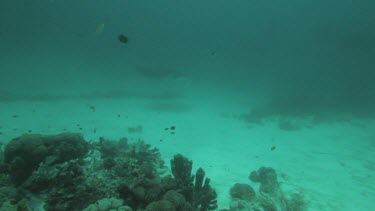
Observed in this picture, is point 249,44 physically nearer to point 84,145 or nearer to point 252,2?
point 252,2

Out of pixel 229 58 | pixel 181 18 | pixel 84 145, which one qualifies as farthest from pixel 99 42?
pixel 84 145

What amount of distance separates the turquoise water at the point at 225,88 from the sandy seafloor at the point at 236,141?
10 cm

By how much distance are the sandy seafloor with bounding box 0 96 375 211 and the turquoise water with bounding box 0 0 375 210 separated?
100 millimetres

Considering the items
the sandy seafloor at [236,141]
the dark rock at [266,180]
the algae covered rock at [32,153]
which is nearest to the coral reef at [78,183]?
the algae covered rock at [32,153]

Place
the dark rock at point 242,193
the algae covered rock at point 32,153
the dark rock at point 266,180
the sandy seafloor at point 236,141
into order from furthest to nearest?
the sandy seafloor at point 236,141, the dark rock at point 266,180, the dark rock at point 242,193, the algae covered rock at point 32,153

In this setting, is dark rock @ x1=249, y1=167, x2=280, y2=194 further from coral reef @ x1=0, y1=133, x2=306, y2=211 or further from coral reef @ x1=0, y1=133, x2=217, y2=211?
coral reef @ x1=0, y1=133, x2=217, y2=211

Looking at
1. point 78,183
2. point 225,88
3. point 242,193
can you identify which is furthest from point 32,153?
point 225,88

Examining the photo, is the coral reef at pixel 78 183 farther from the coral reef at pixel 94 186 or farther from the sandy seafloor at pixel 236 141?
the sandy seafloor at pixel 236 141

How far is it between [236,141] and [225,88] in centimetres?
3925

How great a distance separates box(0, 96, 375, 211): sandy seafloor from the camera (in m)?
11.6

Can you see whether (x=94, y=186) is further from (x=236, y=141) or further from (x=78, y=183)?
(x=236, y=141)

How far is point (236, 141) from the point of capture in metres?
18.7

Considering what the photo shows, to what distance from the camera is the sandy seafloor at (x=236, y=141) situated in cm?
1162

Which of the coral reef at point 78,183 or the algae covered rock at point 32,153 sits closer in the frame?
the coral reef at point 78,183
